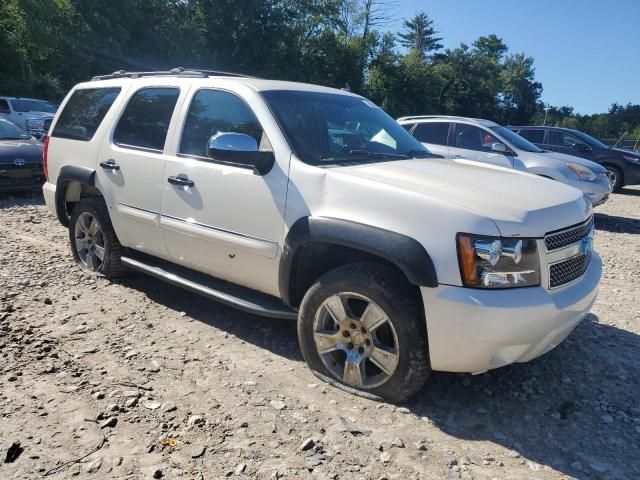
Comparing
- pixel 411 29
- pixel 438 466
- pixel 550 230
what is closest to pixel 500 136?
pixel 550 230

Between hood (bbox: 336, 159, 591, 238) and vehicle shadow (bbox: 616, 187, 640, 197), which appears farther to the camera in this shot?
vehicle shadow (bbox: 616, 187, 640, 197)

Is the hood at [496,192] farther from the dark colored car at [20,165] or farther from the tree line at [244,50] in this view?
the tree line at [244,50]

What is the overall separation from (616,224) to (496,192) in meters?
8.36

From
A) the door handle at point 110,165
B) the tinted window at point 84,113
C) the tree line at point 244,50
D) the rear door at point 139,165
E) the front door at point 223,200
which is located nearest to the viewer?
the front door at point 223,200

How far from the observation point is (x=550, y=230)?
9.89 ft

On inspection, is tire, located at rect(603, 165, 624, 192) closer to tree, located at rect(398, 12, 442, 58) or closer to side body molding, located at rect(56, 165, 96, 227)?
side body molding, located at rect(56, 165, 96, 227)

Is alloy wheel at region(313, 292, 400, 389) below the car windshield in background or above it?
below

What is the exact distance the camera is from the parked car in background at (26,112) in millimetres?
16839

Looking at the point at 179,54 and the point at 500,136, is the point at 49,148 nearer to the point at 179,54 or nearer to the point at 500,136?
the point at 500,136

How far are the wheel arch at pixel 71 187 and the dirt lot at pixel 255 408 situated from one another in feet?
3.58

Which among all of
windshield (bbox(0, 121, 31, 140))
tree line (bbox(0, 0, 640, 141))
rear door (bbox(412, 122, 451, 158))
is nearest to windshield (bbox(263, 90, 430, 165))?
rear door (bbox(412, 122, 451, 158))

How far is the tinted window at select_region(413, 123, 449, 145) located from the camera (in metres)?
9.98

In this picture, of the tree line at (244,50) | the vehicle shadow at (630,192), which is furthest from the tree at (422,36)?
the vehicle shadow at (630,192)

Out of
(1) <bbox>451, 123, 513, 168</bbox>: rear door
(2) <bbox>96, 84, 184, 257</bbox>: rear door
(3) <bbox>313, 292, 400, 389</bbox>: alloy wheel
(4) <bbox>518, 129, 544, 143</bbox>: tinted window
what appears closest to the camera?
(3) <bbox>313, 292, 400, 389</bbox>: alloy wheel
